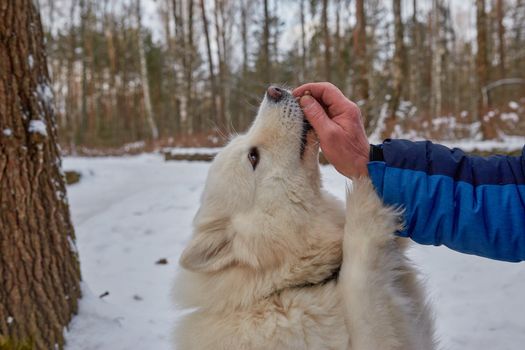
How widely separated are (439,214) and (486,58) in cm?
1016

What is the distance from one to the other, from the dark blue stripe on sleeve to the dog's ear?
2.51 ft

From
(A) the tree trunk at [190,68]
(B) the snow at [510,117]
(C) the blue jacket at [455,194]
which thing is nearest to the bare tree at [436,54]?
(A) the tree trunk at [190,68]

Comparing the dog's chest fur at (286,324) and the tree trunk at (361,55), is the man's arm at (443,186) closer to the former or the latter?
the dog's chest fur at (286,324)

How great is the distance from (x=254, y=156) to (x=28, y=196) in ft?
5.48

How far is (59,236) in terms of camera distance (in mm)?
2928

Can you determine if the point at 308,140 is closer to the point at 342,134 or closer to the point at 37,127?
the point at 342,134

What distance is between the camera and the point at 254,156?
196cm

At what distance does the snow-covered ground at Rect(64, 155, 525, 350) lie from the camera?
2971 mm

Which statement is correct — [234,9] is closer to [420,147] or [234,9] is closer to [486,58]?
[486,58]

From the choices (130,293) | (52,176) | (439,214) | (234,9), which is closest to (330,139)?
(439,214)

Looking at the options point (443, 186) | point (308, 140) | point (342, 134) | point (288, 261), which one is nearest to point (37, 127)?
point (308, 140)

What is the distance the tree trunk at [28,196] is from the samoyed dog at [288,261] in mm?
1294

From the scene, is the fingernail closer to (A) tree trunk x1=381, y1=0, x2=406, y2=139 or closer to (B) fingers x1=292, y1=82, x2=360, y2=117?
(B) fingers x1=292, y1=82, x2=360, y2=117

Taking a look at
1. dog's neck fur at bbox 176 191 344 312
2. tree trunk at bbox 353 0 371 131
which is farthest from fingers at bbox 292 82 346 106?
tree trunk at bbox 353 0 371 131
